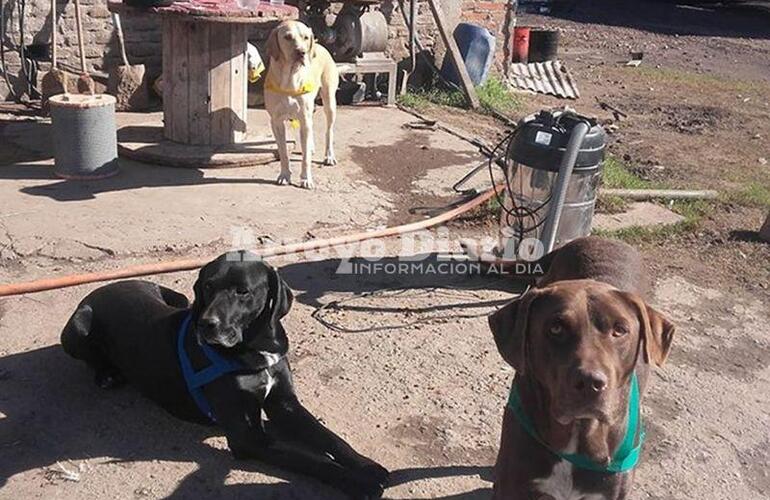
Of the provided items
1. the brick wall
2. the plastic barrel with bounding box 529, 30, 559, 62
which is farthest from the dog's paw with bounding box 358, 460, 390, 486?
the plastic barrel with bounding box 529, 30, 559, 62

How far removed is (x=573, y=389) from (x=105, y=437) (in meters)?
2.00

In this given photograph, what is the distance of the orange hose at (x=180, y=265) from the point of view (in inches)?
180

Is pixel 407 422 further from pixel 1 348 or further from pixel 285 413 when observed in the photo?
pixel 1 348

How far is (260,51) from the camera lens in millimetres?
9344

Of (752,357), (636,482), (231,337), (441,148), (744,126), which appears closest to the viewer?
(231,337)

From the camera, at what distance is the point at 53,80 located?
8.30 meters

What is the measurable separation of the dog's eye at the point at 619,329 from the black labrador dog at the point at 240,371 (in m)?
1.18

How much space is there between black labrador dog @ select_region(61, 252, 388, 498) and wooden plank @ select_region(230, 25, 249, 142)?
397cm

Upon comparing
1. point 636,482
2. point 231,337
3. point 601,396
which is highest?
point 601,396

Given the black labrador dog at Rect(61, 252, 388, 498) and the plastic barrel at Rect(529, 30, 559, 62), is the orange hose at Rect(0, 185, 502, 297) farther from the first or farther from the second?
the plastic barrel at Rect(529, 30, 559, 62)

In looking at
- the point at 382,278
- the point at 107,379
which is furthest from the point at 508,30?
the point at 107,379

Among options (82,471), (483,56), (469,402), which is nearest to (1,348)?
(82,471)

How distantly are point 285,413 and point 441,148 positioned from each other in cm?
481

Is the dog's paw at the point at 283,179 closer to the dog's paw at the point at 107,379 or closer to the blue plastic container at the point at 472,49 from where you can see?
the dog's paw at the point at 107,379
